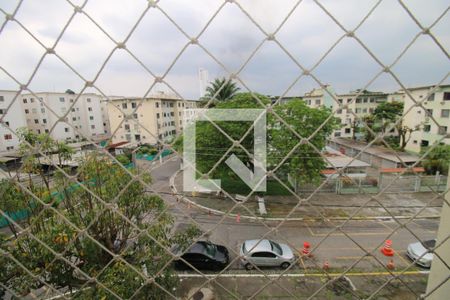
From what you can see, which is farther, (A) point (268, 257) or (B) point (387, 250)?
(B) point (387, 250)

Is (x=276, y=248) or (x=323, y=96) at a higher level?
(x=323, y=96)

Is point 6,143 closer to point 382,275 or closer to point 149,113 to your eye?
point 149,113

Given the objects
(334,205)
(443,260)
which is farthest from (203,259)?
(334,205)

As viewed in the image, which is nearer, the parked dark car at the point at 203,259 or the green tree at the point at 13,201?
the green tree at the point at 13,201

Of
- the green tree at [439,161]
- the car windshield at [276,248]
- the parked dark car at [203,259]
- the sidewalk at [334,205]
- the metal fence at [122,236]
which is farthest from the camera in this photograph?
the green tree at [439,161]

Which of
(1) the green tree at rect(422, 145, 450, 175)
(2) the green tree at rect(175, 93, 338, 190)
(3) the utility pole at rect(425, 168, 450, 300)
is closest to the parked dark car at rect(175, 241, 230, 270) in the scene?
(2) the green tree at rect(175, 93, 338, 190)

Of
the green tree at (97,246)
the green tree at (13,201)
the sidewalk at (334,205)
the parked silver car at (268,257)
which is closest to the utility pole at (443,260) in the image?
the green tree at (97,246)

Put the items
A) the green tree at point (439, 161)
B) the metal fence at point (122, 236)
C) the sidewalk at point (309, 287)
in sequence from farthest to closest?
the green tree at point (439, 161) → the sidewalk at point (309, 287) → the metal fence at point (122, 236)

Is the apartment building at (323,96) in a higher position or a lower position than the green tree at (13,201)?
higher

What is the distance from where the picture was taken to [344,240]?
16.0ft

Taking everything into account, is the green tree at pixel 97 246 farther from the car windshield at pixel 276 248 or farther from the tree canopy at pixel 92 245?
the car windshield at pixel 276 248

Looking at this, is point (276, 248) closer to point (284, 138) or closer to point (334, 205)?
point (284, 138)

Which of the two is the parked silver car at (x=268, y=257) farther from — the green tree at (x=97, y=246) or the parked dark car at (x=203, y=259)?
the green tree at (x=97, y=246)

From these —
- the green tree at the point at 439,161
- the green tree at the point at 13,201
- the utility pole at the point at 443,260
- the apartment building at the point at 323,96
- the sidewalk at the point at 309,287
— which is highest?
the apartment building at the point at 323,96
